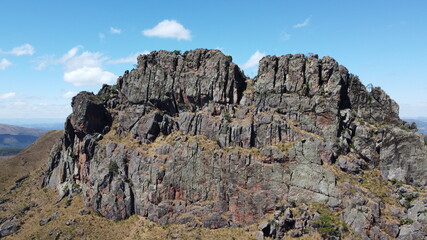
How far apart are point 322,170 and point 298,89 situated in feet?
92.9

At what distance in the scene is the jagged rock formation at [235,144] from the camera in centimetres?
7681

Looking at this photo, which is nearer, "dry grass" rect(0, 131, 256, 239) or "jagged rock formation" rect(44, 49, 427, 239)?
"jagged rock formation" rect(44, 49, 427, 239)

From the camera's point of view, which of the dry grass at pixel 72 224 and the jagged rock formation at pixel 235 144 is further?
the dry grass at pixel 72 224

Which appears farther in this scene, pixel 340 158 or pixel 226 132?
pixel 226 132

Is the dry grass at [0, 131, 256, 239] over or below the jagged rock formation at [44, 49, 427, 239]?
below

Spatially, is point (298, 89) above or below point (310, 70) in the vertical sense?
below

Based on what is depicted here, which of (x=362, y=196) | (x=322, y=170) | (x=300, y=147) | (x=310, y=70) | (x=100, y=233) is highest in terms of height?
(x=310, y=70)

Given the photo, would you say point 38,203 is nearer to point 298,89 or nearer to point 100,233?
point 100,233

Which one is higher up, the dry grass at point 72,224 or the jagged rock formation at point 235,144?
the jagged rock formation at point 235,144

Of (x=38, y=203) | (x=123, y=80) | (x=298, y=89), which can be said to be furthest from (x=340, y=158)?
(x=38, y=203)

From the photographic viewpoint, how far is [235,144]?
3474 inches

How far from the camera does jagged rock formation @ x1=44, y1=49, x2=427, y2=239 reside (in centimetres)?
7681

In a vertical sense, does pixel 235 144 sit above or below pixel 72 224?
above

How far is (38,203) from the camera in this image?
106 meters
